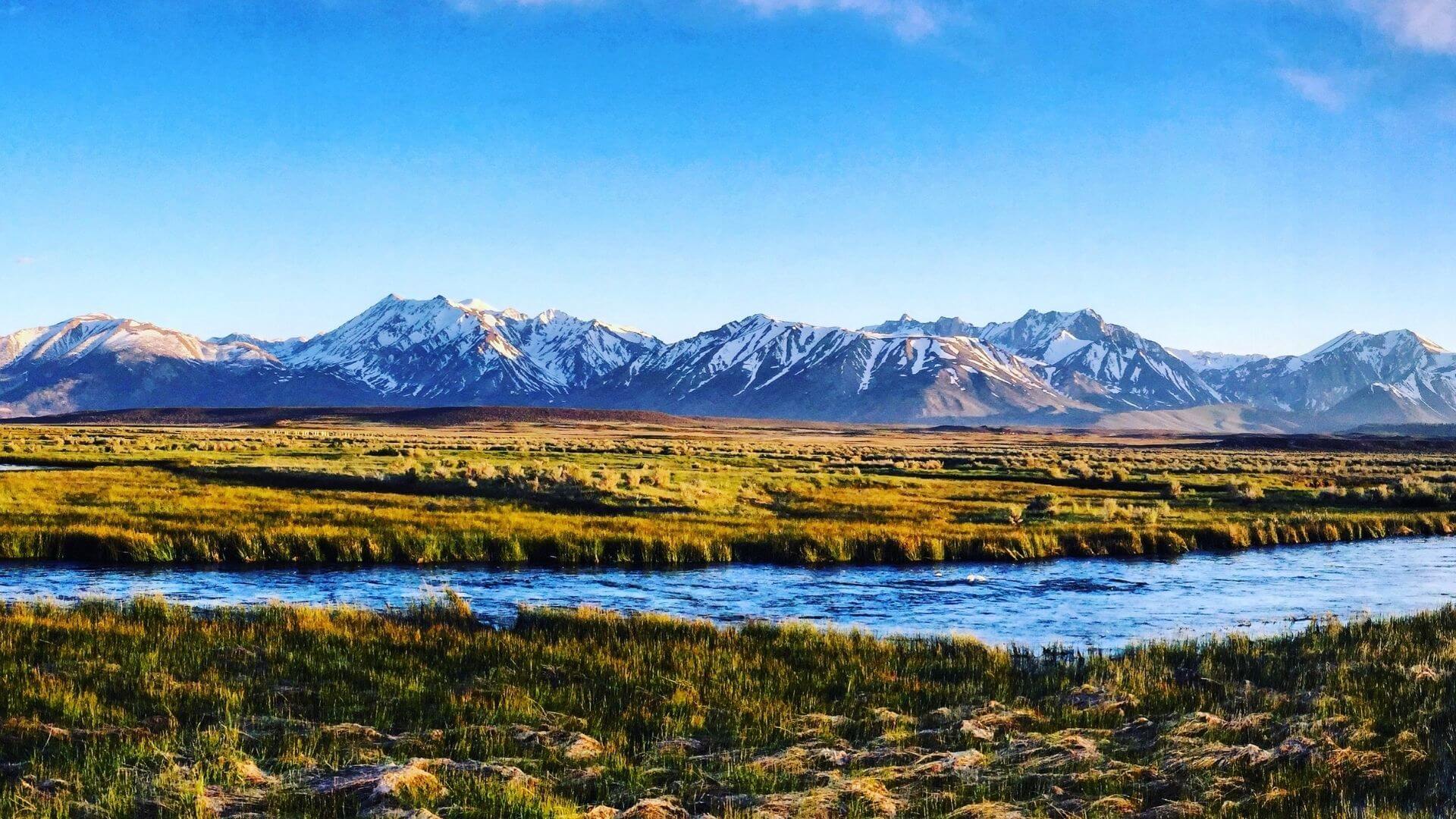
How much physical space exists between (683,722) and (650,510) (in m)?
28.9

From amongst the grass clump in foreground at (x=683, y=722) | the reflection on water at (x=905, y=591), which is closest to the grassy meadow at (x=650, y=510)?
the reflection on water at (x=905, y=591)

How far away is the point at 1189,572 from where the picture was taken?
103ft

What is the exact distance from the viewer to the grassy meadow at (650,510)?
31250mm

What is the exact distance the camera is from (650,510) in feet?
138

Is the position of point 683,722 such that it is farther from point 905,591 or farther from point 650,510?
point 650,510

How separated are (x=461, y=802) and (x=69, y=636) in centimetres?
1093

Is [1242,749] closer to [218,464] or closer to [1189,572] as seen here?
[1189,572]

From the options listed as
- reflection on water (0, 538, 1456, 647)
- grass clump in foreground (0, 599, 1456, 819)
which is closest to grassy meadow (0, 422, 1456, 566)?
reflection on water (0, 538, 1456, 647)

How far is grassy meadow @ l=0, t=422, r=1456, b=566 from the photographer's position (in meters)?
31.2

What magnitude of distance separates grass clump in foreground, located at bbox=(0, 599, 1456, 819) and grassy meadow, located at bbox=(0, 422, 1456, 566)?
38.4ft

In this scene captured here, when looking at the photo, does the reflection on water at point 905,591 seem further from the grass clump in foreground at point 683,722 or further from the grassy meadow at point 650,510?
the grass clump in foreground at point 683,722

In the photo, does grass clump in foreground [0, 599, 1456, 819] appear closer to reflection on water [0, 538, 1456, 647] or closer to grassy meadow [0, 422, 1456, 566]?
reflection on water [0, 538, 1456, 647]

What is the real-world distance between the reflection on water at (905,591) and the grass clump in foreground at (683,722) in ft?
10.7

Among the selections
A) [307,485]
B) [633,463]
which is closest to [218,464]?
[307,485]
